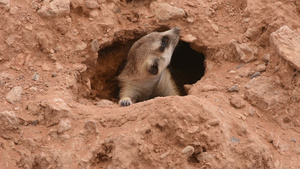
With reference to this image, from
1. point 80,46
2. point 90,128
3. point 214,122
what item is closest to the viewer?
point 214,122

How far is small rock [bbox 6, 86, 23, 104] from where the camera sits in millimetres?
4203

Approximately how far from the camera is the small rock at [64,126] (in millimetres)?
3904

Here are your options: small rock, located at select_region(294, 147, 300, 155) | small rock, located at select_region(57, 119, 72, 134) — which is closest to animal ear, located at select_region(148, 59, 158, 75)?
small rock, located at select_region(57, 119, 72, 134)

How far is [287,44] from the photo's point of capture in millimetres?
4406

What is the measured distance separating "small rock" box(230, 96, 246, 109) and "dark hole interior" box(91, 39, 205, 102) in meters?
1.90

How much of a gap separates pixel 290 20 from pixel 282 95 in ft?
3.48

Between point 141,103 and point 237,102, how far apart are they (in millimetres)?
911

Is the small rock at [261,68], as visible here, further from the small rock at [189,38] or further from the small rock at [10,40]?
the small rock at [10,40]

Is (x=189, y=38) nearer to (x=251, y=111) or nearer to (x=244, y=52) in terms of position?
(x=244, y=52)

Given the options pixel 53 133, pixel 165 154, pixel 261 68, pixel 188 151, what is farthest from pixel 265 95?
pixel 53 133

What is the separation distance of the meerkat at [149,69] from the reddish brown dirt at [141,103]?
21 centimetres

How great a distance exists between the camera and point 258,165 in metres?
3.64

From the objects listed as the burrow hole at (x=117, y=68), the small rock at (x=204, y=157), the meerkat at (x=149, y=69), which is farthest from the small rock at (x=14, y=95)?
the small rock at (x=204, y=157)

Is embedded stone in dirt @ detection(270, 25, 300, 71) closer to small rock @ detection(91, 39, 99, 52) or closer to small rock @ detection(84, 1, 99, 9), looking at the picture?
small rock @ detection(91, 39, 99, 52)
